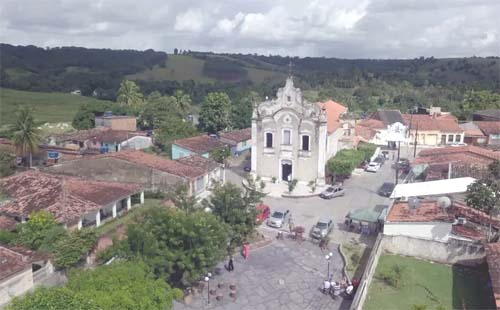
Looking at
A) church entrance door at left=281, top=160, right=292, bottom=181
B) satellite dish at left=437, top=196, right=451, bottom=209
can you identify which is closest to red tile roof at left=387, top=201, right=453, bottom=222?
satellite dish at left=437, top=196, right=451, bottom=209

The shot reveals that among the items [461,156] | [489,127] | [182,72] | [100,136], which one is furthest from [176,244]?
[182,72]

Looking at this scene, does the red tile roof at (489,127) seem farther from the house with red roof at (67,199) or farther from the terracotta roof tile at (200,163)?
the house with red roof at (67,199)

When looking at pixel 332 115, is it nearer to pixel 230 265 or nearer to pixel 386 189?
pixel 386 189

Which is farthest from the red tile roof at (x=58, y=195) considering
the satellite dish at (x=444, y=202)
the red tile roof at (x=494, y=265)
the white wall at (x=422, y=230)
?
the red tile roof at (x=494, y=265)

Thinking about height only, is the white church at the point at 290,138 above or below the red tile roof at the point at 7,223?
above

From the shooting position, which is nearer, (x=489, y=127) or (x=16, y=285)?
(x=16, y=285)

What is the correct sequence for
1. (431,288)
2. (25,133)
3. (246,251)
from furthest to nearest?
(25,133) < (246,251) < (431,288)

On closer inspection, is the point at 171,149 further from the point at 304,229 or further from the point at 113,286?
the point at 113,286
